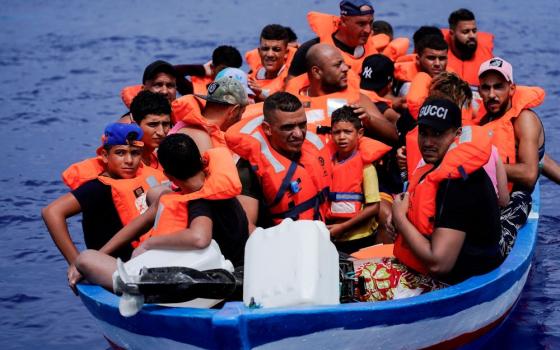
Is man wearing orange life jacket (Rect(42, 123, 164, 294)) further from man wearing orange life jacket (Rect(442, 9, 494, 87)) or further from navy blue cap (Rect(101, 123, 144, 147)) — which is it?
man wearing orange life jacket (Rect(442, 9, 494, 87))

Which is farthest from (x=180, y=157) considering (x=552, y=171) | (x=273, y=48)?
(x=273, y=48)

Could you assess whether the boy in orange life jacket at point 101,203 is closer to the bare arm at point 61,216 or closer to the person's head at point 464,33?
the bare arm at point 61,216

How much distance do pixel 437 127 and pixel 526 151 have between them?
174 centimetres

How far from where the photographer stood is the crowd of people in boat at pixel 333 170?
498 centimetres

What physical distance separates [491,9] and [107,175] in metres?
19.2

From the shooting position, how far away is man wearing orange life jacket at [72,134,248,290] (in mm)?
4910

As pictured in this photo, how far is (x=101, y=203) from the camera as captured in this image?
587 centimetres

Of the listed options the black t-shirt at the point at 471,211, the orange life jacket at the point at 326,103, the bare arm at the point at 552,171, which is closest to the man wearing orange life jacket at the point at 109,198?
the orange life jacket at the point at 326,103

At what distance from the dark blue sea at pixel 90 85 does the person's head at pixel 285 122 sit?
1915mm

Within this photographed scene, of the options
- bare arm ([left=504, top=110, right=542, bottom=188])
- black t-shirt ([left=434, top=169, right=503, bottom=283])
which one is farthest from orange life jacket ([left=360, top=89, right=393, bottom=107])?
black t-shirt ([left=434, top=169, right=503, bottom=283])

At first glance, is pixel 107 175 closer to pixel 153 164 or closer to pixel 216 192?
pixel 153 164

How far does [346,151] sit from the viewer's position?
6.38 m

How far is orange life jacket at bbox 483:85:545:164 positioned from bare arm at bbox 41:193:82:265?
2.69 metres

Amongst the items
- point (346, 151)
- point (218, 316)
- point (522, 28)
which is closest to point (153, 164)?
point (346, 151)
